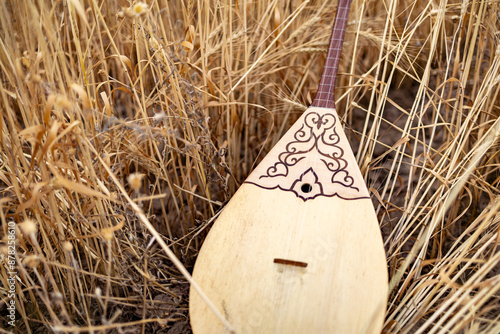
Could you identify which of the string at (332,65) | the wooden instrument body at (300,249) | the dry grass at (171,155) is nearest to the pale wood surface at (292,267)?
the wooden instrument body at (300,249)

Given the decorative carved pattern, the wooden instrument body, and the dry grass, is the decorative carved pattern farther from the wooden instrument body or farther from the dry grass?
the dry grass

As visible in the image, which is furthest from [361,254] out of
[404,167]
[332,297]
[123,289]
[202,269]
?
[404,167]

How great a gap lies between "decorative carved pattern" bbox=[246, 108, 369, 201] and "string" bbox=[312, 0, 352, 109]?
26 millimetres

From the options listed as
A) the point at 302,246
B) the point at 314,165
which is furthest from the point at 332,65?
the point at 302,246

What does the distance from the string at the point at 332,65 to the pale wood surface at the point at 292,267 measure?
10.9 inches

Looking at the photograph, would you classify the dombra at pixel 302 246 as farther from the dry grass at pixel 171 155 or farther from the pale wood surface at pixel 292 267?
the dry grass at pixel 171 155

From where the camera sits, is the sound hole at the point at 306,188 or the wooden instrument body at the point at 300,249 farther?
the sound hole at the point at 306,188

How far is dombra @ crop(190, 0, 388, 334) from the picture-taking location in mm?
859

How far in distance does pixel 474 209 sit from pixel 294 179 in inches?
27.2

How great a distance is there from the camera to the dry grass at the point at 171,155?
80 centimetres

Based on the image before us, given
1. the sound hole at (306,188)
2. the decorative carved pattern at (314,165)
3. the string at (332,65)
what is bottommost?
the sound hole at (306,188)

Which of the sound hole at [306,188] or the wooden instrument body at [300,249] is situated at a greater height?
the sound hole at [306,188]

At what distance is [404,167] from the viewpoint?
1618 millimetres

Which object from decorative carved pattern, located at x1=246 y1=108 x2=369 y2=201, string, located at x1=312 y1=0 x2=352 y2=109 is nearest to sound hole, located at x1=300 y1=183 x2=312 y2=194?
decorative carved pattern, located at x1=246 y1=108 x2=369 y2=201
